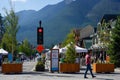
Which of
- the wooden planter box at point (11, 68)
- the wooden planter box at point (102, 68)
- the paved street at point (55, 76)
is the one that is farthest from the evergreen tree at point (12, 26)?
the wooden planter box at point (102, 68)

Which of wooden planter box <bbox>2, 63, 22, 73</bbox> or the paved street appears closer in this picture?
the paved street

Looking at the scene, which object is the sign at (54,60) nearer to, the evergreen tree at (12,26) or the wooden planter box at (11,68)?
the wooden planter box at (11,68)

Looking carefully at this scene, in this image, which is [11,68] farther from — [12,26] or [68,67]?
[12,26]

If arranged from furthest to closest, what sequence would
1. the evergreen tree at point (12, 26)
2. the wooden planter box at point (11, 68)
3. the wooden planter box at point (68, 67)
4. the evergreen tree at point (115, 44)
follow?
the evergreen tree at point (115, 44) < the evergreen tree at point (12, 26) < the wooden planter box at point (68, 67) < the wooden planter box at point (11, 68)

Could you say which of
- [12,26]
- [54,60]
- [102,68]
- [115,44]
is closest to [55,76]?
[54,60]

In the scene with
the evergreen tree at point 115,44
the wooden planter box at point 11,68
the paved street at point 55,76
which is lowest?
the paved street at point 55,76

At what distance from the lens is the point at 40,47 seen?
3953 centimetres

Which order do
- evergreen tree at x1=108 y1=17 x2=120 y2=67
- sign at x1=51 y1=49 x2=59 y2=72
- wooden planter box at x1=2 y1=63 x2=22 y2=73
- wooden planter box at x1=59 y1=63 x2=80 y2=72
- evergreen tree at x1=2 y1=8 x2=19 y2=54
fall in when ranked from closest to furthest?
1. wooden planter box at x1=2 y1=63 x2=22 y2=73
2. wooden planter box at x1=59 y1=63 x2=80 y2=72
3. sign at x1=51 y1=49 x2=59 y2=72
4. evergreen tree at x1=2 y1=8 x2=19 y2=54
5. evergreen tree at x1=108 y1=17 x2=120 y2=67

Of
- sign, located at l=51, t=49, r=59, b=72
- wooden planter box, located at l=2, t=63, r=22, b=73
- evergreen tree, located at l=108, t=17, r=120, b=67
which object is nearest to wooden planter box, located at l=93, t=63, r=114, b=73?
sign, located at l=51, t=49, r=59, b=72

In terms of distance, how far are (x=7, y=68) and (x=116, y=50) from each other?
15415 mm

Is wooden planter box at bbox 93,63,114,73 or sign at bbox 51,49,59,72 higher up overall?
sign at bbox 51,49,59,72

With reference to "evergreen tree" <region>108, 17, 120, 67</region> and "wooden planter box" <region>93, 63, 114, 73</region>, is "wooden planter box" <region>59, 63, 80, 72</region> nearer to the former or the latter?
"wooden planter box" <region>93, 63, 114, 73</region>

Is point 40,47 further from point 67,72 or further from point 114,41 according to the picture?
point 114,41

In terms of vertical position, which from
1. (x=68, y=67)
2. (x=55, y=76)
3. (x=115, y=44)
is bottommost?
(x=55, y=76)
